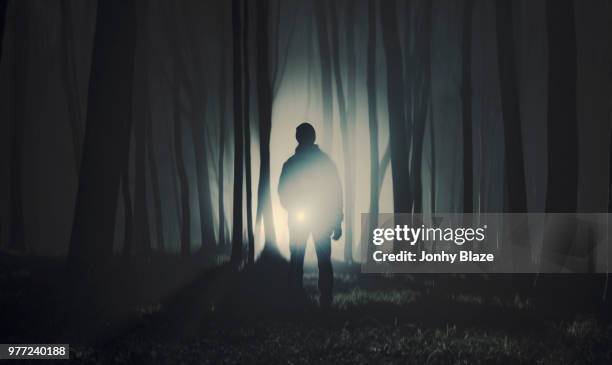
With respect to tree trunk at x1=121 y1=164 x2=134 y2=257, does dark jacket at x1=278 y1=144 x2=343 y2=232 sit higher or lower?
higher

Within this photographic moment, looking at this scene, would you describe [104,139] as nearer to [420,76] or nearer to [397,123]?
[397,123]

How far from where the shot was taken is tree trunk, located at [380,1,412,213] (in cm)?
1236

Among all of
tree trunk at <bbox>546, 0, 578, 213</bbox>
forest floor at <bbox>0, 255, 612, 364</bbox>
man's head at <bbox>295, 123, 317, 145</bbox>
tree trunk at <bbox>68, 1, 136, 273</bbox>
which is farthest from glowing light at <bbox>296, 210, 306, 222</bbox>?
tree trunk at <bbox>546, 0, 578, 213</bbox>

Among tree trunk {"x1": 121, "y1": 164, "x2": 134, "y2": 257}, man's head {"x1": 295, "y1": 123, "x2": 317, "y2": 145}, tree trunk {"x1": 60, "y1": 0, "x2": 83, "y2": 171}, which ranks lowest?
tree trunk {"x1": 121, "y1": 164, "x2": 134, "y2": 257}

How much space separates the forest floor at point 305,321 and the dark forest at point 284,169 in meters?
0.03

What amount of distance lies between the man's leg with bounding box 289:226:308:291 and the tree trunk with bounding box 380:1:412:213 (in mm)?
5810

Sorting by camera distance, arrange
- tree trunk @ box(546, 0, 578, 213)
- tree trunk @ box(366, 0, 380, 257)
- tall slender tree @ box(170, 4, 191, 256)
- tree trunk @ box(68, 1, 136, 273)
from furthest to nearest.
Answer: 1. tall slender tree @ box(170, 4, 191, 256)
2. tree trunk @ box(366, 0, 380, 257)
3. tree trunk @ box(68, 1, 136, 273)
4. tree trunk @ box(546, 0, 578, 213)

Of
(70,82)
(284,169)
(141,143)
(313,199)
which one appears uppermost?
(70,82)

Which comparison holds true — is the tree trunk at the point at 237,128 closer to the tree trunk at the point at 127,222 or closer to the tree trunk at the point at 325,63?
the tree trunk at the point at 127,222

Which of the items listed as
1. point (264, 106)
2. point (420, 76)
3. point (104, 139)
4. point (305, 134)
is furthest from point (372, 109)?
point (104, 139)

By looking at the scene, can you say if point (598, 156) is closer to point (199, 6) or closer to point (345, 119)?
point (345, 119)

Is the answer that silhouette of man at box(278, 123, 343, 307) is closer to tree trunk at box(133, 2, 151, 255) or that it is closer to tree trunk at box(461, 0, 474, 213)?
tree trunk at box(461, 0, 474, 213)

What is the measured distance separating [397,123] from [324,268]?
22.2 ft

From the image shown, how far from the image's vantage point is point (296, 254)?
670 centimetres
